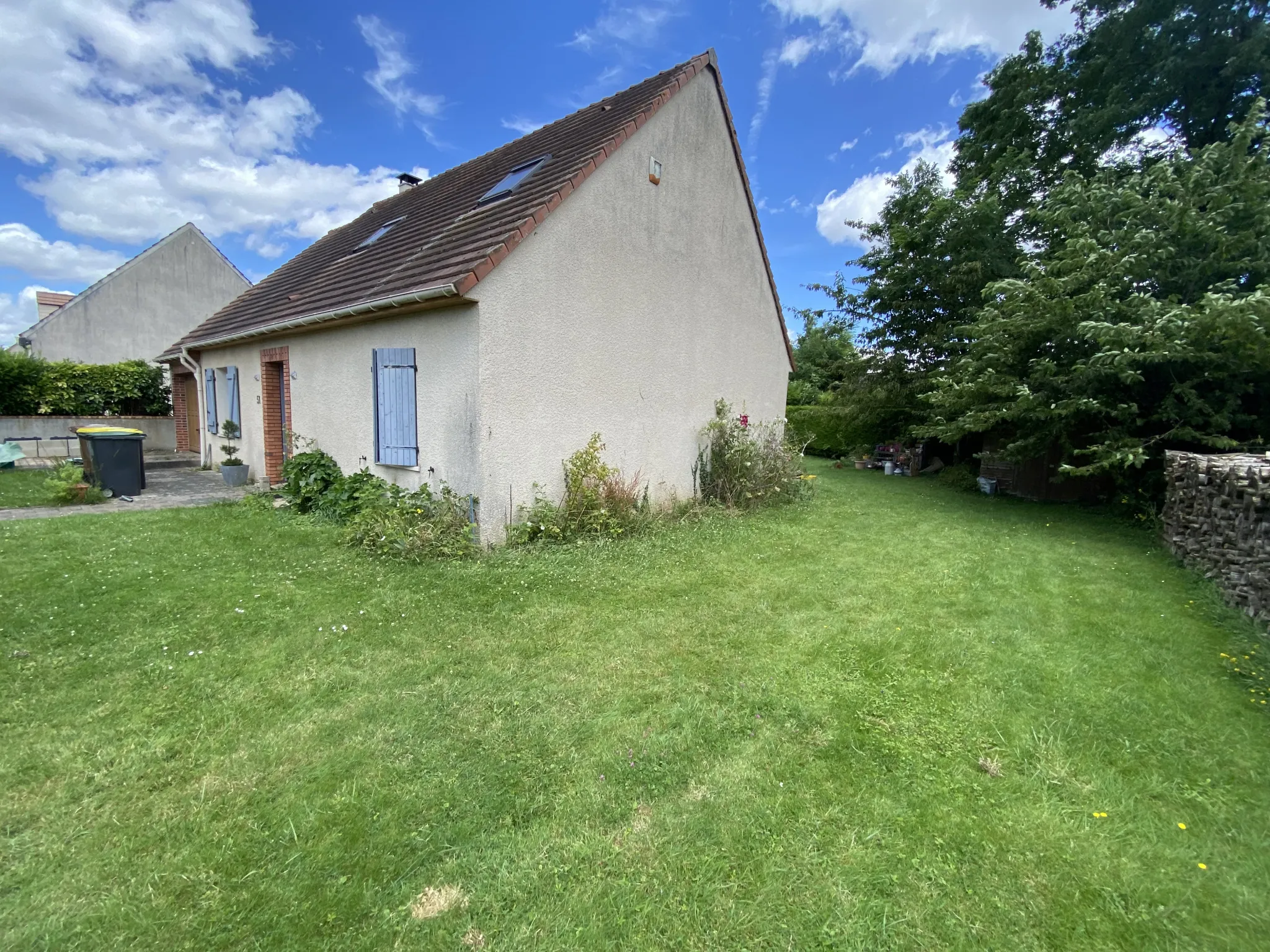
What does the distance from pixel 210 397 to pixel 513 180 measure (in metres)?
8.63

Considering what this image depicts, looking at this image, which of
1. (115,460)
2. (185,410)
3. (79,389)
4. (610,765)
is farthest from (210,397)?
(610,765)

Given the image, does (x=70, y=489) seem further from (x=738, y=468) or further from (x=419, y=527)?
(x=738, y=468)

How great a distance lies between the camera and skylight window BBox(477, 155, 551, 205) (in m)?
7.55

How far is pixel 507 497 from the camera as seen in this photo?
20.4ft

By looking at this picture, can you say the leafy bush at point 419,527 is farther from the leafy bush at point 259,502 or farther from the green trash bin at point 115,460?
the green trash bin at point 115,460

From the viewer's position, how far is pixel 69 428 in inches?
507

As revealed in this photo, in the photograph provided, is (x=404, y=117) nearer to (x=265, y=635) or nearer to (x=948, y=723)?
(x=265, y=635)

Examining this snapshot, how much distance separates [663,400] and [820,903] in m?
6.95

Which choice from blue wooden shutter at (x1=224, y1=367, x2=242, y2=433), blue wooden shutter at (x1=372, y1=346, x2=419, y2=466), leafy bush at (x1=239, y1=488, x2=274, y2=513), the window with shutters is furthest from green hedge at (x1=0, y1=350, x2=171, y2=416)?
blue wooden shutter at (x1=372, y1=346, x2=419, y2=466)

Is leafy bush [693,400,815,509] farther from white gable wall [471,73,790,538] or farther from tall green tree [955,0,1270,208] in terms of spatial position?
tall green tree [955,0,1270,208]

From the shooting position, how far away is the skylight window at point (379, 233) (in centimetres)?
1006

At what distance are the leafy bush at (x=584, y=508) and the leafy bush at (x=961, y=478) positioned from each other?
9.59 metres

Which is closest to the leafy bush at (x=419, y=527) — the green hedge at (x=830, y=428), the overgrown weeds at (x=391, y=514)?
the overgrown weeds at (x=391, y=514)

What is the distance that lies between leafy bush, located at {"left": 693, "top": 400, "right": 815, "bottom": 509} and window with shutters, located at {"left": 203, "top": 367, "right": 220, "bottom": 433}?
10.4m
